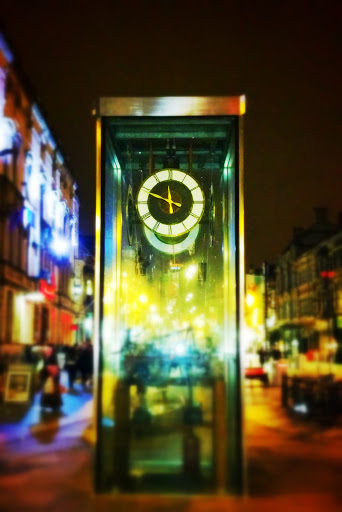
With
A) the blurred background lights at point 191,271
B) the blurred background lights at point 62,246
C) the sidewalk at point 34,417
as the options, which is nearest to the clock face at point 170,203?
the blurred background lights at point 191,271

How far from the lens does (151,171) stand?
9.02m

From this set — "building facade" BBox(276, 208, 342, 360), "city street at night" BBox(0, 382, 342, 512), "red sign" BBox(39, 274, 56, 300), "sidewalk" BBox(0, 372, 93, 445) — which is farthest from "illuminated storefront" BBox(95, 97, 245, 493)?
"building facade" BBox(276, 208, 342, 360)

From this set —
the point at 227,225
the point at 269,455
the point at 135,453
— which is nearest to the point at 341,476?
the point at 269,455

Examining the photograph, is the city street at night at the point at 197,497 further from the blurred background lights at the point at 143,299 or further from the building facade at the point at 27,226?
the building facade at the point at 27,226

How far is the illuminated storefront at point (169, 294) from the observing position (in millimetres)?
7027

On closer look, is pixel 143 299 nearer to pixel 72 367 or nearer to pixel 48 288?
pixel 72 367

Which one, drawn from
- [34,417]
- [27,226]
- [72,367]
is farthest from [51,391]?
[27,226]

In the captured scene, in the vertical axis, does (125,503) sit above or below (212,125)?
below

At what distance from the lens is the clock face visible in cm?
900

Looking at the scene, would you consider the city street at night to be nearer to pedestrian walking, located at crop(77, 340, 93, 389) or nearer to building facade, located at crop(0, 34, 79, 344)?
pedestrian walking, located at crop(77, 340, 93, 389)

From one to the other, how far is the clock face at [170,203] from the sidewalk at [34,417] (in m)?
4.58

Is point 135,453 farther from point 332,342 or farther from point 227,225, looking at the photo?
point 332,342

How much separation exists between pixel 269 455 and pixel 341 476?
1467mm

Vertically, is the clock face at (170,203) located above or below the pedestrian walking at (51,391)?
above
